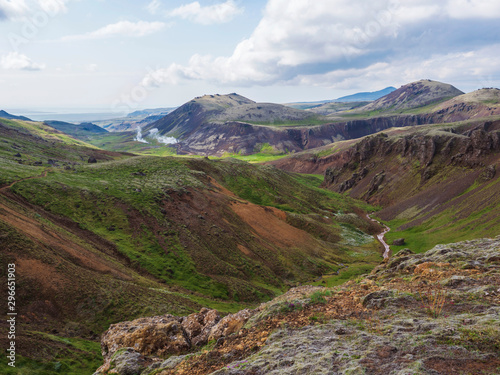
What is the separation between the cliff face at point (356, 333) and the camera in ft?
43.4

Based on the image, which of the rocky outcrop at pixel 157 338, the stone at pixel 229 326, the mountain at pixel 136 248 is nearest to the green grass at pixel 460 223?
the mountain at pixel 136 248

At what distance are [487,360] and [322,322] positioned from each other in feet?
28.6

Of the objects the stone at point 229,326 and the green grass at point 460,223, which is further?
the green grass at point 460,223

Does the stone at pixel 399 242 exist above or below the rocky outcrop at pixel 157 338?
below

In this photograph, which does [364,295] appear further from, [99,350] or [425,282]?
[99,350]

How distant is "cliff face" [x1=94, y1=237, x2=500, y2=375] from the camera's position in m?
13.2

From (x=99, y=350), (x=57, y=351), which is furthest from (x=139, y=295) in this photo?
(x=57, y=351)

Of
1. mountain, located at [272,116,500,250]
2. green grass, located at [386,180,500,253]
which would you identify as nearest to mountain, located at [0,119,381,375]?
green grass, located at [386,180,500,253]

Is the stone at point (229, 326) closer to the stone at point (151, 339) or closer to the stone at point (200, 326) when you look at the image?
the stone at point (200, 326)

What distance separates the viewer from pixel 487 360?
12086mm

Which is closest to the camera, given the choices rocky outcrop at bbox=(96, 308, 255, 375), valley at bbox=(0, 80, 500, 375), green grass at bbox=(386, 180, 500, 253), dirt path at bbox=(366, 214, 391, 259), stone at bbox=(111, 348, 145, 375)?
stone at bbox=(111, 348, 145, 375)

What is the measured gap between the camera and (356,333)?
54.7 ft

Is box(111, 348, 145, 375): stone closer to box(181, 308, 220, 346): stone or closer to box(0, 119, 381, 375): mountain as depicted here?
box(181, 308, 220, 346): stone

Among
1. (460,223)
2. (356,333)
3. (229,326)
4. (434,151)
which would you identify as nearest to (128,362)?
(229,326)
